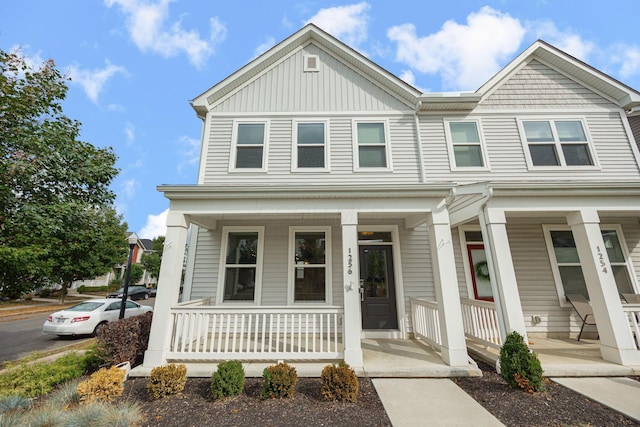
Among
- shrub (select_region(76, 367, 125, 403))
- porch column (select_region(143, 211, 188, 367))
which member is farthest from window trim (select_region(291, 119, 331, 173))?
shrub (select_region(76, 367, 125, 403))

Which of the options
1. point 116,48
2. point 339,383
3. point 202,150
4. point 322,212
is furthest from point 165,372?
point 116,48

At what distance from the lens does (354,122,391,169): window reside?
6.99 metres

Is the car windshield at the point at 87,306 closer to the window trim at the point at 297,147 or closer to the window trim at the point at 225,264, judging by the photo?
the window trim at the point at 225,264

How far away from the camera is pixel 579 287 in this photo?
631 centimetres

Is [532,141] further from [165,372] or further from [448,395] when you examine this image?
[165,372]

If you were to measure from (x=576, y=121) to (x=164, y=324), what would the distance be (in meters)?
11.3

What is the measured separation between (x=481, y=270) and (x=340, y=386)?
193 inches

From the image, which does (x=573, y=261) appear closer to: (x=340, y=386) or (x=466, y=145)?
(x=466, y=145)

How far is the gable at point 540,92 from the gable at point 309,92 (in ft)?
9.42

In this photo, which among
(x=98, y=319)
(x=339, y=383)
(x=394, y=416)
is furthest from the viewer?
(x=98, y=319)

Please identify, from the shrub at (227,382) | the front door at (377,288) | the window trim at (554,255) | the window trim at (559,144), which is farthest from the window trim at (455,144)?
the shrub at (227,382)

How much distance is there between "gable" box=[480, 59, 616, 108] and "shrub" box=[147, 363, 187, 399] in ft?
30.9

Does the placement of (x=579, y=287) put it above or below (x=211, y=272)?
below

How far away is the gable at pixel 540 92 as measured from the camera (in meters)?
7.39
